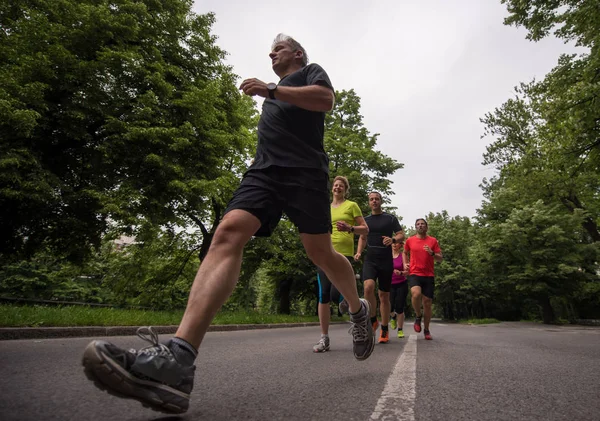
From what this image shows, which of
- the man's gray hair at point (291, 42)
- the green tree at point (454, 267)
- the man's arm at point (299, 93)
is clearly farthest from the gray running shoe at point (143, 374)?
the green tree at point (454, 267)

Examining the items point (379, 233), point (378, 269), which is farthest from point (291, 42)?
point (378, 269)

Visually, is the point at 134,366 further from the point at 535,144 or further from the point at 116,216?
the point at 535,144

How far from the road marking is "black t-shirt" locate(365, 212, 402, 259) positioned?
2.88 metres

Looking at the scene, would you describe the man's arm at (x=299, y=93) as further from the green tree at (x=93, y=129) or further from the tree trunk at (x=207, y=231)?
the tree trunk at (x=207, y=231)

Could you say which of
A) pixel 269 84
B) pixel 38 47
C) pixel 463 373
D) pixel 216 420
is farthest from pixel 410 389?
pixel 38 47

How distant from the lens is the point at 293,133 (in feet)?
8.25

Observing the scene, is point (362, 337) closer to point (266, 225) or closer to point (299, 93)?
point (266, 225)

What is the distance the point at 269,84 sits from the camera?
7.32 ft

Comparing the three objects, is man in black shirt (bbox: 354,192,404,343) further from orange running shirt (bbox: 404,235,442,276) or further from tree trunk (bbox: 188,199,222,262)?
tree trunk (bbox: 188,199,222,262)

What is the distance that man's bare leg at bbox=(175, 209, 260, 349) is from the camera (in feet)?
5.91

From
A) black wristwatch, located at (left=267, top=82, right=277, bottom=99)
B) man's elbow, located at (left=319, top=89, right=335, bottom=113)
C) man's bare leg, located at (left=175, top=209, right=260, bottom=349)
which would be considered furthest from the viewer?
man's elbow, located at (left=319, top=89, right=335, bottom=113)

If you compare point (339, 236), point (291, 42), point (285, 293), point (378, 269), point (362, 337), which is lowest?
point (362, 337)

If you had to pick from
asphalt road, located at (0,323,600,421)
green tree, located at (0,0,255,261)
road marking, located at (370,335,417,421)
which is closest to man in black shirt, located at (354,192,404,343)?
asphalt road, located at (0,323,600,421)

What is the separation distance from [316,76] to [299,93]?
0.83 ft
